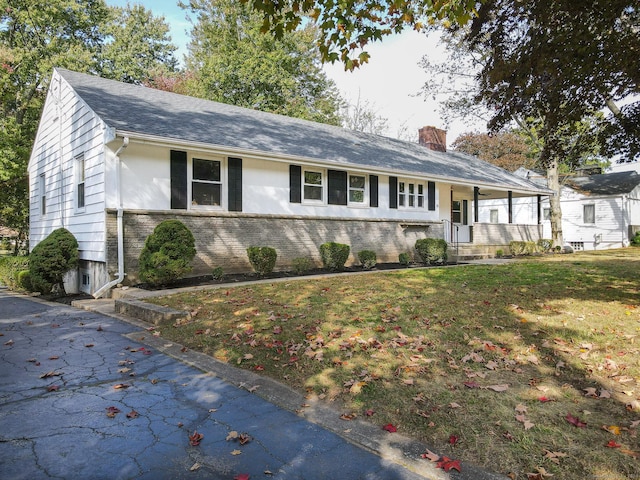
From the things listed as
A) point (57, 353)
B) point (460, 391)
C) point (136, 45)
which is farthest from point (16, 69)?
point (460, 391)

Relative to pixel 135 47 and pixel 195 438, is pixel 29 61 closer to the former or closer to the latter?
pixel 135 47

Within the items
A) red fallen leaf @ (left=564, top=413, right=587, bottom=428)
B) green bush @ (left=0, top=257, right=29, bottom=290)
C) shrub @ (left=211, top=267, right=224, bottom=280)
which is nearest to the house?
shrub @ (left=211, top=267, right=224, bottom=280)

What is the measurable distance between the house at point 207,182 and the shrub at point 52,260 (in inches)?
18.5

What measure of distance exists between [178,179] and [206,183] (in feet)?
2.94

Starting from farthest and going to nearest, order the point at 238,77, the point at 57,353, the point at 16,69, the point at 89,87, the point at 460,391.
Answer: the point at 238,77 < the point at 16,69 < the point at 89,87 < the point at 57,353 < the point at 460,391

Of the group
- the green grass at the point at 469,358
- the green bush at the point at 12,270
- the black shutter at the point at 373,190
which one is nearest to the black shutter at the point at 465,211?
the black shutter at the point at 373,190

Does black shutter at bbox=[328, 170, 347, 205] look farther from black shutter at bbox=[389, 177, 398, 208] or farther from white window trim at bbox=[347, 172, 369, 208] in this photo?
black shutter at bbox=[389, 177, 398, 208]

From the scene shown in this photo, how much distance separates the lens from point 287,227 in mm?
13680

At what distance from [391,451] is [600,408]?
1.75 metres

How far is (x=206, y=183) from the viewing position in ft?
40.5

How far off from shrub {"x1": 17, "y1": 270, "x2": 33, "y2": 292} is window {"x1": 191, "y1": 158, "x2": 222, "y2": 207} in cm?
536

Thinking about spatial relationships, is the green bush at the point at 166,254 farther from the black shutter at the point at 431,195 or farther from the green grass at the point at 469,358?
the black shutter at the point at 431,195

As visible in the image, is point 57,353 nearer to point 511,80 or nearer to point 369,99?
point 511,80

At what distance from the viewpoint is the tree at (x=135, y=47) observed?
29719mm
